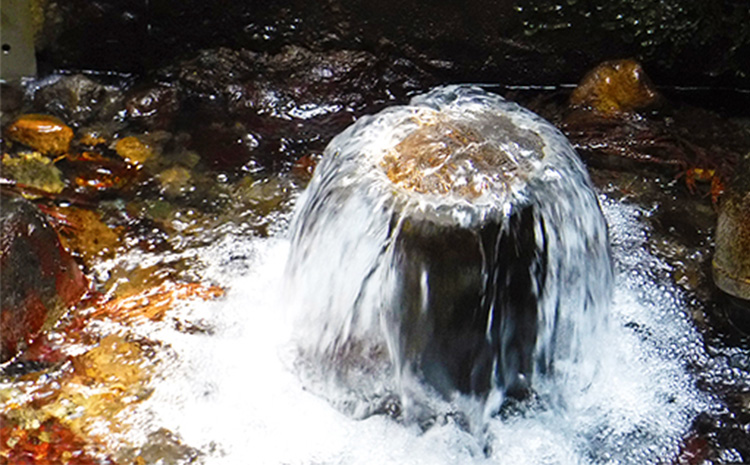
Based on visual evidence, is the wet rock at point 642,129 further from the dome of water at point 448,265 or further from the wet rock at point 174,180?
the wet rock at point 174,180

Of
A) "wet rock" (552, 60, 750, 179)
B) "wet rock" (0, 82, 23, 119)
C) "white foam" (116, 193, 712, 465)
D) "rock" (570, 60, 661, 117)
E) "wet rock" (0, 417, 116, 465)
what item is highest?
"rock" (570, 60, 661, 117)

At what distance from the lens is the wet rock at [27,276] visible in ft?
11.1

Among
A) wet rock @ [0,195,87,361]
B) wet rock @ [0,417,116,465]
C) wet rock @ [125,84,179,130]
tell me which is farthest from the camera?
wet rock @ [125,84,179,130]

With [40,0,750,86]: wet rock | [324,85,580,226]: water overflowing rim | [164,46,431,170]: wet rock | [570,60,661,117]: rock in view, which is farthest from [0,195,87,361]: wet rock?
[570,60,661,117]: rock

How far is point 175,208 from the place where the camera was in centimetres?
425

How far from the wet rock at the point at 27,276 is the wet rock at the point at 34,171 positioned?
72 centimetres

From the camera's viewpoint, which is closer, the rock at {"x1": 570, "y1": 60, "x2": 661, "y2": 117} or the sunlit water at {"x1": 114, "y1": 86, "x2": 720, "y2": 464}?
the sunlit water at {"x1": 114, "y1": 86, "x2": 720, "y2": 464}

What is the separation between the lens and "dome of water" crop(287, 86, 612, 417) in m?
3.10

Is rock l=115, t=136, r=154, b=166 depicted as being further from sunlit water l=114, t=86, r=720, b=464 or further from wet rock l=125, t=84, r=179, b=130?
sunlit water l=114, t=86, r=720, b=464

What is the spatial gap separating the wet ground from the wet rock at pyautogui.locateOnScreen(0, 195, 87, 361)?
0.24ft

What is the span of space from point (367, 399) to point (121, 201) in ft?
5.82

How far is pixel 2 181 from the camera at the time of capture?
4.34m

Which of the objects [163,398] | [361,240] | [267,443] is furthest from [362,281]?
[163,398]

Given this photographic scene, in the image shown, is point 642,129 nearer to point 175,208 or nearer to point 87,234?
point 175,208
